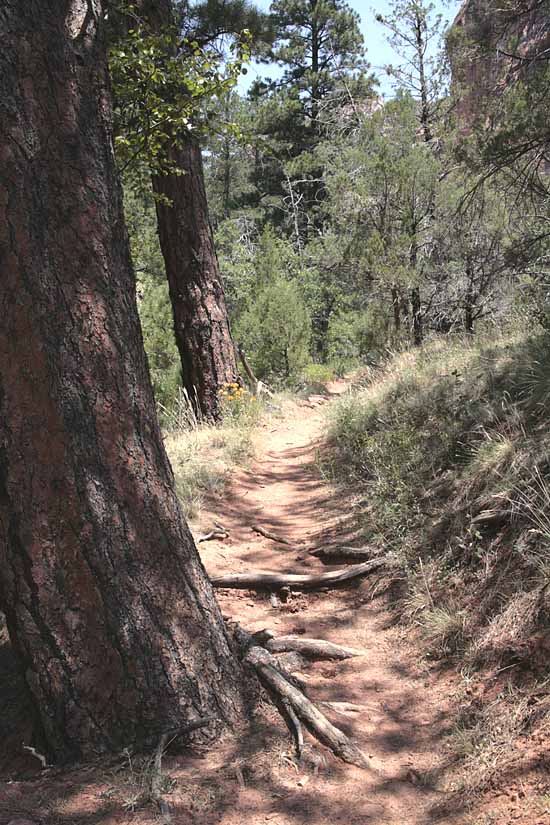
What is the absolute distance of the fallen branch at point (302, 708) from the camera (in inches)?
99.3

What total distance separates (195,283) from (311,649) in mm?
5604

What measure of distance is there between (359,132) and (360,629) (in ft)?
33.2

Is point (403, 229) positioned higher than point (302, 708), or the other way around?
point (403, 229)

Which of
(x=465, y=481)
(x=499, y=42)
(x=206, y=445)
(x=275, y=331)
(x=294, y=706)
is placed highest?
(x=499, y=42)

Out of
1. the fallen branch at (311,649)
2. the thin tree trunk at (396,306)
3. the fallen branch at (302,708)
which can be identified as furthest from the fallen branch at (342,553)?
the thin tree trunk at (396,306)

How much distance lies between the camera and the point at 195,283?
8.06m

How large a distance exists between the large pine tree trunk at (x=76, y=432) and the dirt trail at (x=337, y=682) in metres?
0.47

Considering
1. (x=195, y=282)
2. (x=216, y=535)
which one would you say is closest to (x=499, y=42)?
(x=195, y=282)

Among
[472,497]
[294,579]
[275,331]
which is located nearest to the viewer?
[472,497]

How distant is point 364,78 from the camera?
73.9ft

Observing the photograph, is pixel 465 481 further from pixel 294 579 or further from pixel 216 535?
pixel 216 535

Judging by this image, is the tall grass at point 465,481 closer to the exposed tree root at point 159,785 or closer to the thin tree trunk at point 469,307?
Result: the exposed tree root at point 159,785

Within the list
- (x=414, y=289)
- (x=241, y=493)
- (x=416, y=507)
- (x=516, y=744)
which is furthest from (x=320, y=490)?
(x=414, y=289)

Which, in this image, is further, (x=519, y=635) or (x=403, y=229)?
(x=403, y=229)
